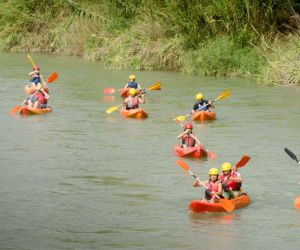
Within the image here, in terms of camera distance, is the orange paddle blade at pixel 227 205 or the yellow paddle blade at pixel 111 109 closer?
the orange paddle blade at pixel 227 205

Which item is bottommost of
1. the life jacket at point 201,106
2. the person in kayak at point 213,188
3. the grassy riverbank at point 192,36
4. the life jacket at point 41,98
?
the person in kayak at point 213,188

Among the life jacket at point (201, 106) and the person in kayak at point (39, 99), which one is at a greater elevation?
the life jacket at point (201, 106)

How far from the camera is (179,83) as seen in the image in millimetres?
30078

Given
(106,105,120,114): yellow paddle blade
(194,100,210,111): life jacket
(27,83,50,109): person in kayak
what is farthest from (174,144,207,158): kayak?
(27,83,50,109): person in kayak

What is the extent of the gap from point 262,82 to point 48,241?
53.6 ft

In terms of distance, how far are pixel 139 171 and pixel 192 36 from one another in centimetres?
1470

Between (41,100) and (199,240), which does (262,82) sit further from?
(199,240)

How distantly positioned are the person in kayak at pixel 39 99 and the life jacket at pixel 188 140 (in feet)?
21.4

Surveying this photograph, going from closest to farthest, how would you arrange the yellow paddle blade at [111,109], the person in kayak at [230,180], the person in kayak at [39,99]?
the person in kayak at [230,180]
the yellow paddle blade at [111,109]
the person in kayak at [39,99]

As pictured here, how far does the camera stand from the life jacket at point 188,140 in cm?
1977

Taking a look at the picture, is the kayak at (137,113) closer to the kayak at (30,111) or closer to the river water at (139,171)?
the river water at (139,171)

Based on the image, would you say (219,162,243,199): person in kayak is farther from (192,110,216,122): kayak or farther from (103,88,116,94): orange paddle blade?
(103,88,116,94): orange paddle blade

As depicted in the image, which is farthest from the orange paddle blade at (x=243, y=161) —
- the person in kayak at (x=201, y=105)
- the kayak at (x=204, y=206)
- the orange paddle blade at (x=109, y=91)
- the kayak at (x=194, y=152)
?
the orange paddle blade at (x=109, y=91)

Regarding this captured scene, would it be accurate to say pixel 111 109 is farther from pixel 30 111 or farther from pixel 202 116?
pixel 202 116
